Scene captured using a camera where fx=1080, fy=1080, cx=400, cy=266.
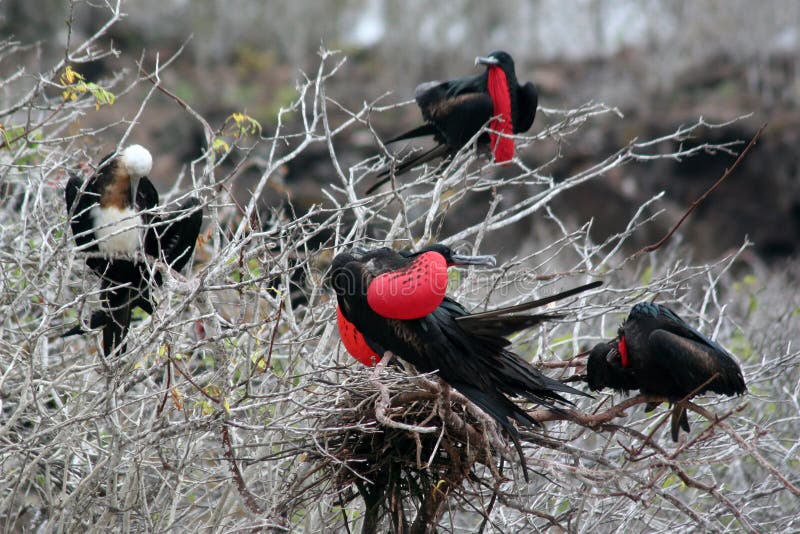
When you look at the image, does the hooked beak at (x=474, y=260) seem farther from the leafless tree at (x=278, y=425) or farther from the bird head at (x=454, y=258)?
the leafless tree at (x=278, y=425)

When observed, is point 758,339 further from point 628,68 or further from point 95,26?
point 95,26

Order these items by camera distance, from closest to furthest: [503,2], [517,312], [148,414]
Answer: [517,312], [148,414], [503,2]

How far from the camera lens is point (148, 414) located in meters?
5.22

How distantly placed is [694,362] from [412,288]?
1.04 metres

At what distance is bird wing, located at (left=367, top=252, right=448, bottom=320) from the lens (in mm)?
3758

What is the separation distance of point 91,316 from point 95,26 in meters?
17.0

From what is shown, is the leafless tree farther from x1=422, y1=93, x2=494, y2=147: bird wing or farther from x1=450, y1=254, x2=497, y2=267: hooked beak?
x1=422, y1=93, x2=494, y2=147: bird wing

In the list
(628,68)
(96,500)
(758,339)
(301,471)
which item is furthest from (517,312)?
(628,68)

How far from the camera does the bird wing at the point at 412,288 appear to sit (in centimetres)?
376

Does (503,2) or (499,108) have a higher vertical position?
(503,2)

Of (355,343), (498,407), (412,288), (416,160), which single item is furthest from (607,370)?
(416,160)

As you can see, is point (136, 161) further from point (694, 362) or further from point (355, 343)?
point (694, 362)

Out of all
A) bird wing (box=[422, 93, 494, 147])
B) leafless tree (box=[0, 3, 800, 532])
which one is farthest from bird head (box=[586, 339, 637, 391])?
bird wing (box=[422, 93, 494, 147])

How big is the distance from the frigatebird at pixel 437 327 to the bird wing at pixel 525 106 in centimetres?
166
